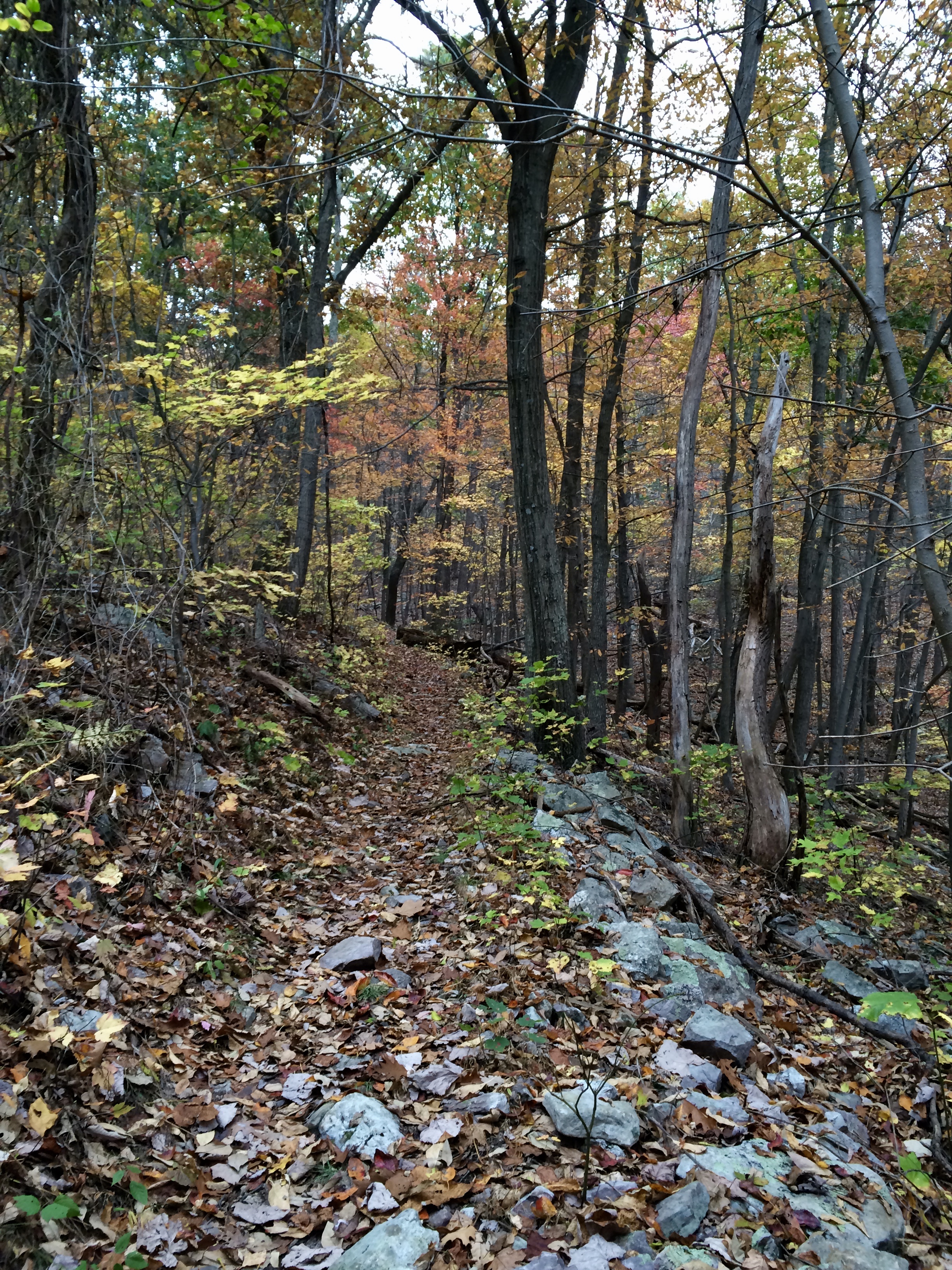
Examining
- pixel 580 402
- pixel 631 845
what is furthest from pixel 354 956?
pixel 580 402

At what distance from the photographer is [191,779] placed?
521 cm

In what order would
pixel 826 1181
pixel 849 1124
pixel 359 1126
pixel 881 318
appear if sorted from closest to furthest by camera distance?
pixel 826 1181 → pixel 359 1126 → pixel 849 1124 → pixel 881 318

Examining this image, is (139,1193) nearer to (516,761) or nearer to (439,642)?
(516,761)

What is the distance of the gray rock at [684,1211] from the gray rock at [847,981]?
3301 millimetres

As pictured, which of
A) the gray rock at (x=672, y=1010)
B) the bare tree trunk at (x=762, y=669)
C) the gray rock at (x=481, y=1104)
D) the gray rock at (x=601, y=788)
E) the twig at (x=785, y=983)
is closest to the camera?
the gray rock at (x=481, y=1104)

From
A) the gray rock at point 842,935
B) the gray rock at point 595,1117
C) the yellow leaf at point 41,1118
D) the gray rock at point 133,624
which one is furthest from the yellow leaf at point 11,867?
the gray rock at point 842,935

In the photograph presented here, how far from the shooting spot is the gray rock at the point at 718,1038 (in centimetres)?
349

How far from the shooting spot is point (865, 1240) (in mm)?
2422

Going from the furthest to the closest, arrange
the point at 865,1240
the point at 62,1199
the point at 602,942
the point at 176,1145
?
the point at 602,942 → the point at 176,1145 → the point at 865,1240 → the point at 62,1199

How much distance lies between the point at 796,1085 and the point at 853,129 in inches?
188

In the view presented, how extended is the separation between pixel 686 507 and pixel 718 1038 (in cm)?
471

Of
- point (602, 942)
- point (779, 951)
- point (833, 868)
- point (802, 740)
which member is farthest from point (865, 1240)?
point (802, 740)

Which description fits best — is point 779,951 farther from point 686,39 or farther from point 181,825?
point 686,39

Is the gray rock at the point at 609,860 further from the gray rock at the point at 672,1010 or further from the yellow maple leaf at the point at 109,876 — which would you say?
the yellow maple leaf at the point at 109,876
